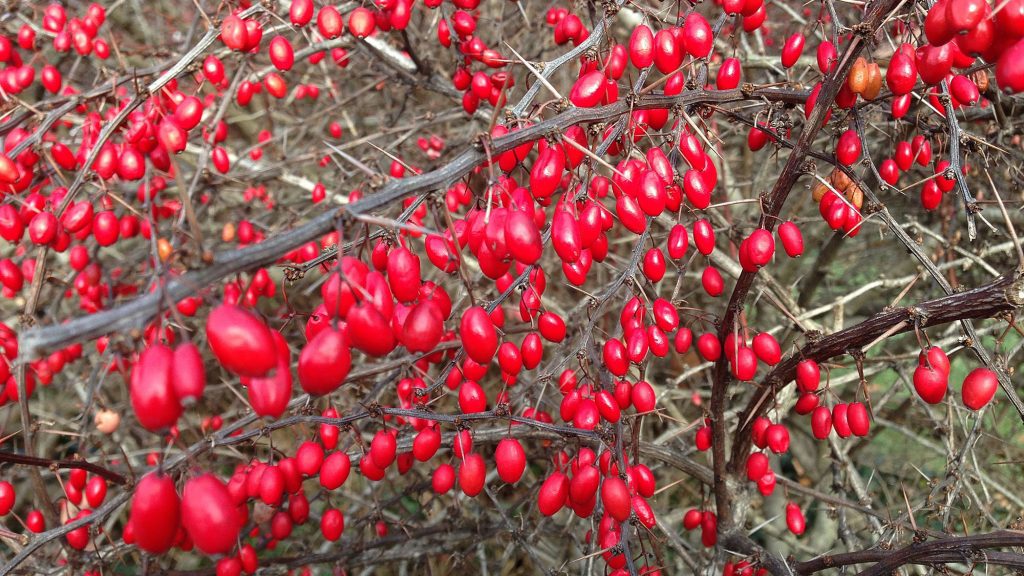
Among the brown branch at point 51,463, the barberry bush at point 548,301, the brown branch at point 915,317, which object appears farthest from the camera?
the brown branch at point 51,463

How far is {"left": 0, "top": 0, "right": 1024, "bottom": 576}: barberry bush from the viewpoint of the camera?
121 cm

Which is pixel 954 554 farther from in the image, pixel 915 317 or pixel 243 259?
pixel 243 259

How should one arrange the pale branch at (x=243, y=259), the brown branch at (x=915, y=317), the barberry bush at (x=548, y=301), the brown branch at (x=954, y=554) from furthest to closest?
the brown branch at (x=954, y=554), the brown branch at (x=915, y=317), the barberry bush at (x=548, y=301), the pale branch at (x=243, y=259)

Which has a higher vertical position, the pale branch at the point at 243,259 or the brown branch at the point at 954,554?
the pale branch at the point at 243,259

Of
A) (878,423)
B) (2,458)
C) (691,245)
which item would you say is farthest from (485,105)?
(878,423)

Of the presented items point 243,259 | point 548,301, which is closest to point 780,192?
point 243,259

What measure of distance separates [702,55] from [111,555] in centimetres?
302

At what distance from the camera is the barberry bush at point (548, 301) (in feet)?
3.97

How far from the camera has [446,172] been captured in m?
1.28

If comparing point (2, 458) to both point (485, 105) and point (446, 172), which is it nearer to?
point (446, 172)

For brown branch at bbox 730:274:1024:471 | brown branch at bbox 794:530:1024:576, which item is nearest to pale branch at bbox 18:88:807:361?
brown branch at bbox 730:274:1024:471

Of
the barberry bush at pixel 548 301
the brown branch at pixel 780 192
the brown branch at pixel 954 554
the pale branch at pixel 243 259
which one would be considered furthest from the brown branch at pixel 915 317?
the pale branch at pixel 243 259

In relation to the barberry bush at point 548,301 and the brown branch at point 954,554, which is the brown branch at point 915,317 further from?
the brown branch at point 954,554

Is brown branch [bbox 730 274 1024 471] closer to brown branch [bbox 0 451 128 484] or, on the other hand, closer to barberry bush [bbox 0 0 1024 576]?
barberry bush [bbox 0 0 1024 576]
